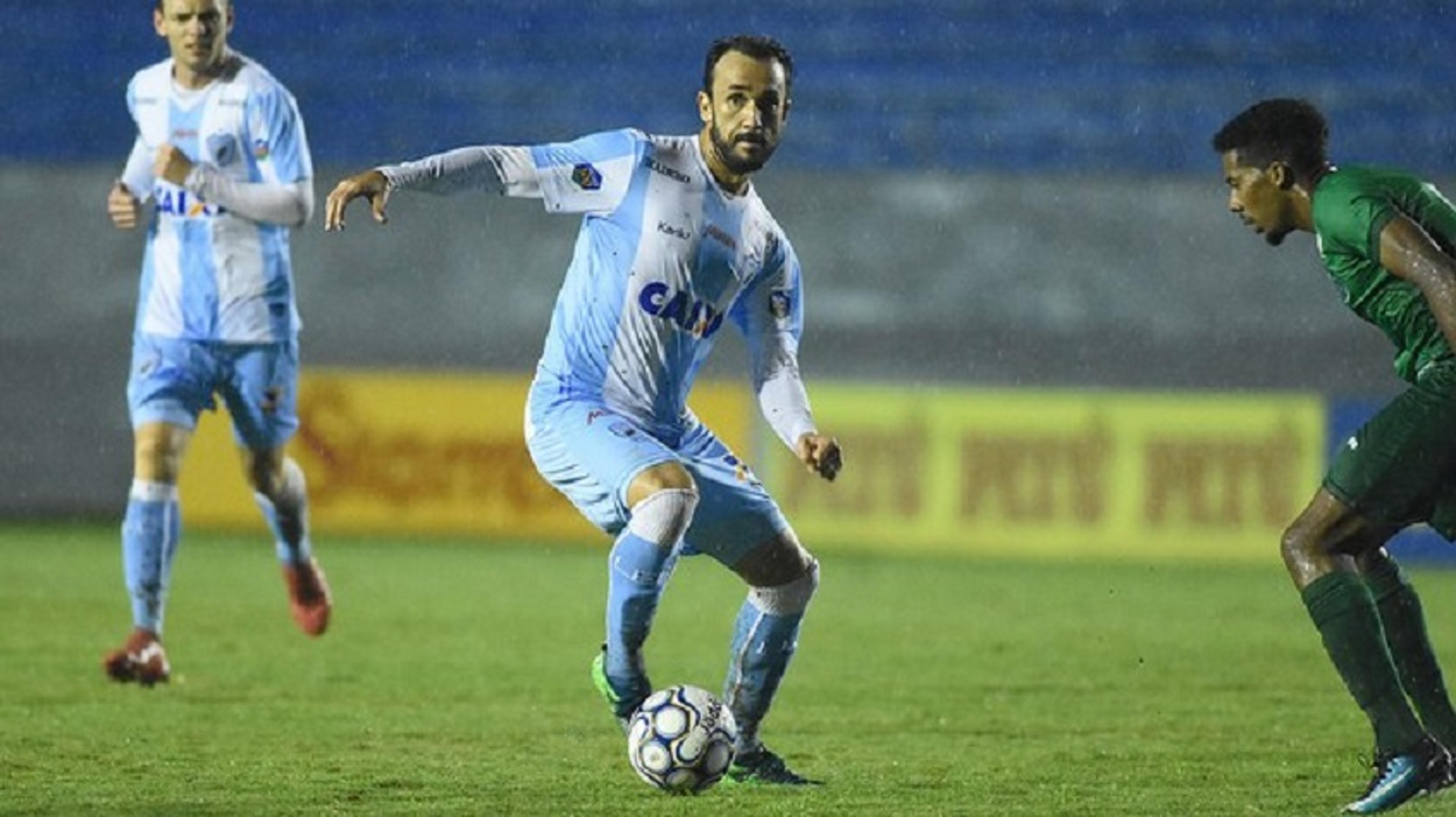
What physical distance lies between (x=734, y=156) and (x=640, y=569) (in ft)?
3.61

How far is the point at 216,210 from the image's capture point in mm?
8828

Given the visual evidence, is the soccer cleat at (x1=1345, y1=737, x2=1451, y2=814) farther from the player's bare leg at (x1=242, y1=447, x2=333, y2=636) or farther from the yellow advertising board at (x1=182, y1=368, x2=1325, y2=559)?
the yellow advertising board at (x1=182, y1=368, x2=1325, y2=559)

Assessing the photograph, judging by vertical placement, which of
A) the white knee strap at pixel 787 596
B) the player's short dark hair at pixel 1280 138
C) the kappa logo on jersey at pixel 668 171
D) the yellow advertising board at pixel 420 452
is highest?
the player's short dark hair at pixel 1280 138

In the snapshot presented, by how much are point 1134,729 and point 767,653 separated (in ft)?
5.50

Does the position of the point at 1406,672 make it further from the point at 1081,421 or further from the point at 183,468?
the point at 183,468

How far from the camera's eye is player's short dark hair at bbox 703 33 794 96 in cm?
651

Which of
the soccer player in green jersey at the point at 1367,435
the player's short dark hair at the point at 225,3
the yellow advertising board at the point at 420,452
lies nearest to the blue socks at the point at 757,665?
the soccer player in green jersey at the point at 1367,435

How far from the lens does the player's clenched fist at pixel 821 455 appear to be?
6.39m

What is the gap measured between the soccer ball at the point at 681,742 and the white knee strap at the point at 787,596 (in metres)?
0.52

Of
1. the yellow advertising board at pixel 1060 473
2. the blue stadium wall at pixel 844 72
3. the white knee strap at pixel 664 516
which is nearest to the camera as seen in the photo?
the white knee strap at pixel 664 516

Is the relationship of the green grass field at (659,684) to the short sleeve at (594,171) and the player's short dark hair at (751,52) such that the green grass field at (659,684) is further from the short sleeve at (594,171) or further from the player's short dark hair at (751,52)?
the player's short dark hair at (751,52)

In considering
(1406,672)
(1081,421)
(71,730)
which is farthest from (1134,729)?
(1081,421)

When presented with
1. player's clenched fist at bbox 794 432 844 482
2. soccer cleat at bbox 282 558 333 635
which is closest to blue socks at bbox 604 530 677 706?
player's clenched fist at bbox 794 432 844 482

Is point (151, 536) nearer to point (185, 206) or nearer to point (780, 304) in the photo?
point (185, 206)
